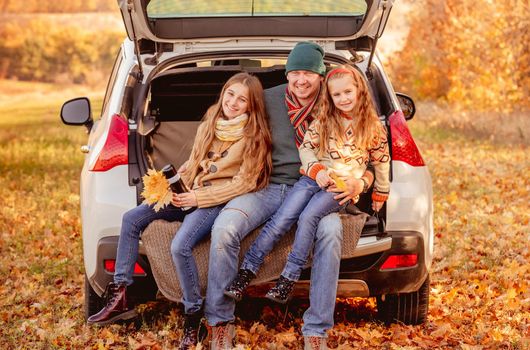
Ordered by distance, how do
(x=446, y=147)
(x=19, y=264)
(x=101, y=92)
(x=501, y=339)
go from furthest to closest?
(x=101, y=92) → (x=446, y=147) → (x=19, y=264) → (x=501, y=339)

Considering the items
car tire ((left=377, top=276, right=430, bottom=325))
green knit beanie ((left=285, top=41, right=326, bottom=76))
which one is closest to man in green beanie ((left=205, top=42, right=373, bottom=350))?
green knit beanie ((left=285, top=41, right=326, bottom=76))

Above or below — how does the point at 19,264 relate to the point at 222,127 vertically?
below

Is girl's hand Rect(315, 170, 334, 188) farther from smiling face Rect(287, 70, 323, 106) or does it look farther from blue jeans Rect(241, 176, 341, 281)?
smiling face Rect(287, 70, 323, 106)

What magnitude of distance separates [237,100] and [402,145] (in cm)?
94

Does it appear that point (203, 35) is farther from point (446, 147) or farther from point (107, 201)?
point (446, 147)

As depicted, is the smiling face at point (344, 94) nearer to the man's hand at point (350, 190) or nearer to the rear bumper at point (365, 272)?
the man's hand at point (350, 190)

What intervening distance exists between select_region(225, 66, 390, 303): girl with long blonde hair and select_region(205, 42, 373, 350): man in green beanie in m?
0.04

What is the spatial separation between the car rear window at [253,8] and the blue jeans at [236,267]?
1476 mm

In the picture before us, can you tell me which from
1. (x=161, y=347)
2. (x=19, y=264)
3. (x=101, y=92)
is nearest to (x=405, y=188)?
(x=161, y=347)

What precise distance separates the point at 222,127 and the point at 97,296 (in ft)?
4.19

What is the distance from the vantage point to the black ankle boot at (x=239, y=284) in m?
4.57

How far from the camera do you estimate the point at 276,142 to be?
497cm

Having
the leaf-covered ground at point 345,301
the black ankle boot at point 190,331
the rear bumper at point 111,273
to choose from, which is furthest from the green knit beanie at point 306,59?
the leaf-covered ground at point 345,301

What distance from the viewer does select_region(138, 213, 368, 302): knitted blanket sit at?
4672mm
